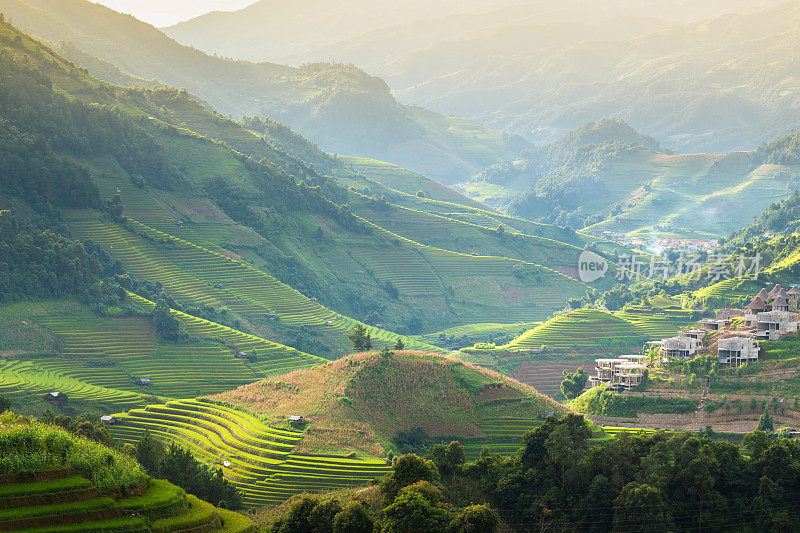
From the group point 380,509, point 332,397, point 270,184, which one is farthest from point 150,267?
point 380,509

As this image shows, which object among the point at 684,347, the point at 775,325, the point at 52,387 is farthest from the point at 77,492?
the point at 775,325

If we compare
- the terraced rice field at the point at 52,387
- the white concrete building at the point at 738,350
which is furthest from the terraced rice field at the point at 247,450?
the white concrete building at the point at 738,350

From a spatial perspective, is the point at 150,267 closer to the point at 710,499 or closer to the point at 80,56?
the point at 710,499

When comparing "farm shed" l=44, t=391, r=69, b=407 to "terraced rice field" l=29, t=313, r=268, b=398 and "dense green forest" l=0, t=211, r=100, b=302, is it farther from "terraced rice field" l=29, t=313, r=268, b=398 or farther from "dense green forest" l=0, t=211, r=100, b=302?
"dense green forest" l=0, t=211, r=100, b=302

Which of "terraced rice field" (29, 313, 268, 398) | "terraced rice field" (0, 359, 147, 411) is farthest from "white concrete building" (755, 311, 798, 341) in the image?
"terraced rice field" (0, 359, 147, 411)

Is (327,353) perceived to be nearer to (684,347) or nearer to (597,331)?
(597,331)
